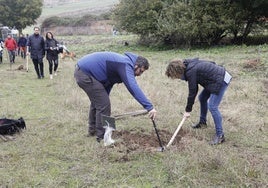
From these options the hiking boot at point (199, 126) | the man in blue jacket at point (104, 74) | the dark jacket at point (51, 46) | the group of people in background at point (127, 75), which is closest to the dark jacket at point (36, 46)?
the dark jacket at point (51, 46)

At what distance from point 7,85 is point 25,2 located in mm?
31136

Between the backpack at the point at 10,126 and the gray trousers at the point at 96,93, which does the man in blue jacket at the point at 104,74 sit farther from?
the backpack at the point at 10,126

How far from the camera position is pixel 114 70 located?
577 centimetres

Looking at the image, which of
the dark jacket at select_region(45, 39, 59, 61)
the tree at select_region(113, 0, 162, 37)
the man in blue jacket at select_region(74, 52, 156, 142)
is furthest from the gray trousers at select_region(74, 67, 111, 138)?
the tree at select_region(113, 0, 162, 37)

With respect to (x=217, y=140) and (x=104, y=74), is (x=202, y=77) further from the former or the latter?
(x=104, y=74)

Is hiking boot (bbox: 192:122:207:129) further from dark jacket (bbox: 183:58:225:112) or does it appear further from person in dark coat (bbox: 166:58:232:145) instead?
dark jacket (bbox: 183:58:225:112)

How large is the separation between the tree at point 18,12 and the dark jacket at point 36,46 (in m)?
29.3

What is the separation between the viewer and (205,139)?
251 inches

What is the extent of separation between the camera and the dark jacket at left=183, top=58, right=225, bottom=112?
598 cm

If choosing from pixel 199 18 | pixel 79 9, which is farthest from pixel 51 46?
pixel 79 9

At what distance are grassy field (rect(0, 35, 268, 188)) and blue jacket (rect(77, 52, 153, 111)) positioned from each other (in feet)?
2.86

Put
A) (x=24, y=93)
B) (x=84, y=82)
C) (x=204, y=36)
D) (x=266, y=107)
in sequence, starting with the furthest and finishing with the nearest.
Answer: (x=204, y=36) → (x=24, y=93) → (x=266, y=107) → (x=84, y=82)

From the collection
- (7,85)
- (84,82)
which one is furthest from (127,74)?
(7,85)

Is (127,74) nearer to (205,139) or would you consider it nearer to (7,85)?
(205,139)
